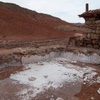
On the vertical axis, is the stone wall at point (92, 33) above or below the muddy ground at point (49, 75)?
above

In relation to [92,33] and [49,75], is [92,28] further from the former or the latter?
[49,75]

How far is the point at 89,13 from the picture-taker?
24.9ft

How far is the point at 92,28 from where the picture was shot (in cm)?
763

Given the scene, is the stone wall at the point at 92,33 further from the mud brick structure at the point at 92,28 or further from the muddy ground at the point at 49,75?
the muddy ground at the point at 49,75

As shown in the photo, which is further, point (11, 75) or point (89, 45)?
point (89, 45)

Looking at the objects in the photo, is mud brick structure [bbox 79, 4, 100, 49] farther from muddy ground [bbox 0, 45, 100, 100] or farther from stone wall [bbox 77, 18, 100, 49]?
muddy ground [bbox 0, 45, 100, 100]

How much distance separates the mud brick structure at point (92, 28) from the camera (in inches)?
293

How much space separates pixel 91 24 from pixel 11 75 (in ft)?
14.5

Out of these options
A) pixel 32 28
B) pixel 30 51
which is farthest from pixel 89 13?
pixel 32 28

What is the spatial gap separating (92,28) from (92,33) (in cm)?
23

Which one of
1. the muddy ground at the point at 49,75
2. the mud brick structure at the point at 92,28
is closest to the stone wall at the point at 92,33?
the mud brick structure at the point at 92,28

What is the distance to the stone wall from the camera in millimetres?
7484

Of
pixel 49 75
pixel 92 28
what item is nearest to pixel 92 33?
pixel 92 28

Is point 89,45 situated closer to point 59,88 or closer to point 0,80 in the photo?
point 59,88
